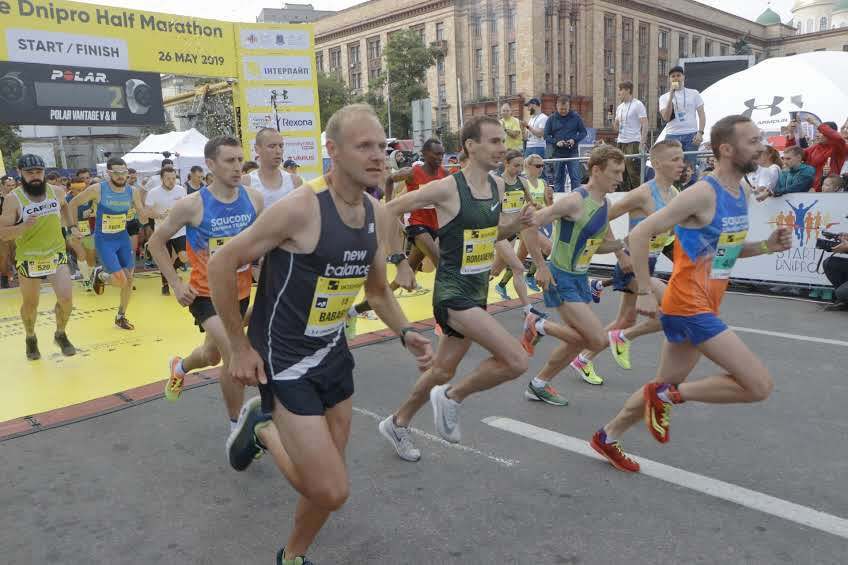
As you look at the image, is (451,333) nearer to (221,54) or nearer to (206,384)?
(206,384)

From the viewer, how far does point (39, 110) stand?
11.9m

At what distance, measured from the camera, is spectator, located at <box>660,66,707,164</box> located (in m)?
10.8

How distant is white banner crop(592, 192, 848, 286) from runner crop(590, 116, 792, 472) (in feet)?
19.0

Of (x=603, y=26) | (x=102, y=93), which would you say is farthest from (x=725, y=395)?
(x=603, y=26)

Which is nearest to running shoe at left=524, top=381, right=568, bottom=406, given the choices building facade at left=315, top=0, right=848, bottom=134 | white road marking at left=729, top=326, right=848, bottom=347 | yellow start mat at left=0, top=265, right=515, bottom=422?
yellow start mat at left=0, top=265, right=515, bottom=422

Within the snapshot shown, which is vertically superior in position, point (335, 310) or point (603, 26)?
point (603, 26)

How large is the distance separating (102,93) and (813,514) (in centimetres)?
1303

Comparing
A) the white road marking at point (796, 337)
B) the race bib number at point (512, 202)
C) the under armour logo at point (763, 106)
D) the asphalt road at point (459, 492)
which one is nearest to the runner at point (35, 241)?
the asphalt road at point (459, 492)

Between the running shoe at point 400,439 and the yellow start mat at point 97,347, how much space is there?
2.81m

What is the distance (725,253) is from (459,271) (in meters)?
1.56

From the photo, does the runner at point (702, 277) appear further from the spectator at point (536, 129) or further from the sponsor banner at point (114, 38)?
the sponsor banner at point (114, 38)

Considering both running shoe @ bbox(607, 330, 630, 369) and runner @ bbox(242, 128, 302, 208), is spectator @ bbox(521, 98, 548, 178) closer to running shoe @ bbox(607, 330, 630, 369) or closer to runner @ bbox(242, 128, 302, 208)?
running shoe @ bbox(607, 330, 630, 369)

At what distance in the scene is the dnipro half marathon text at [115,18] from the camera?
1123cm

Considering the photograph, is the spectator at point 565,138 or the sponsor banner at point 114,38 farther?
the spectator at point 565,138
